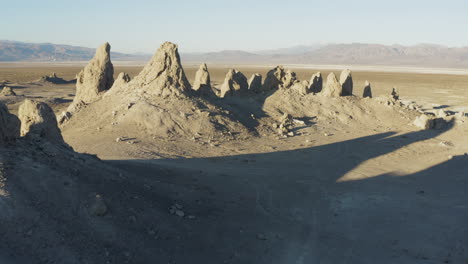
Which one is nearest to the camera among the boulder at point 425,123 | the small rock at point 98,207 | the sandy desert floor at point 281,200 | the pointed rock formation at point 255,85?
the small rock at point 98,207

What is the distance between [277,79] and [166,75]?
26.6 feet

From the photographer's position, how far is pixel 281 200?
10.4 metres

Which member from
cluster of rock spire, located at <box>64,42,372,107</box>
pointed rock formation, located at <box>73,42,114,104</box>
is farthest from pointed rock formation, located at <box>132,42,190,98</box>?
pointed rock formation, located at <box>73,42,114,104</box>

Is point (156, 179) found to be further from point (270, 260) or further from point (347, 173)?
point (347, 173)

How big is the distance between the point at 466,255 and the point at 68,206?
7577mm

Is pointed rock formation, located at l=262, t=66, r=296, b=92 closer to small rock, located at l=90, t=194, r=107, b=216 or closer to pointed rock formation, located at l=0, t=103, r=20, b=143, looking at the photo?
pointed rock formation, located at l=0, t=103, r=20, b=143

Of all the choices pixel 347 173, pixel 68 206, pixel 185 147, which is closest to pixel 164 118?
pixel 185 147

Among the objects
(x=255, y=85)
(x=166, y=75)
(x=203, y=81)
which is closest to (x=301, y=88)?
(x=255, y=85)

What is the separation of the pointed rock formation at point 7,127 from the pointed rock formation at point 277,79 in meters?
16.8

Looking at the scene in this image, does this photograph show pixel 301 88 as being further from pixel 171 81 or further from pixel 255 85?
pixel 171 81

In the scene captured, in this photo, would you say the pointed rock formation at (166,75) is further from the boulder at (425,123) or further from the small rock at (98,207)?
the boulder at (425,123)

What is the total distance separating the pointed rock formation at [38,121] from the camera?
9188mm

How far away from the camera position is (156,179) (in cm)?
1016

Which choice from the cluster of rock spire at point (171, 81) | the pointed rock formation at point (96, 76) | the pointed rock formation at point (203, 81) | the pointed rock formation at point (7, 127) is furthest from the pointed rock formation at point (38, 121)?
the pointed rock formation at point (203, 81)
